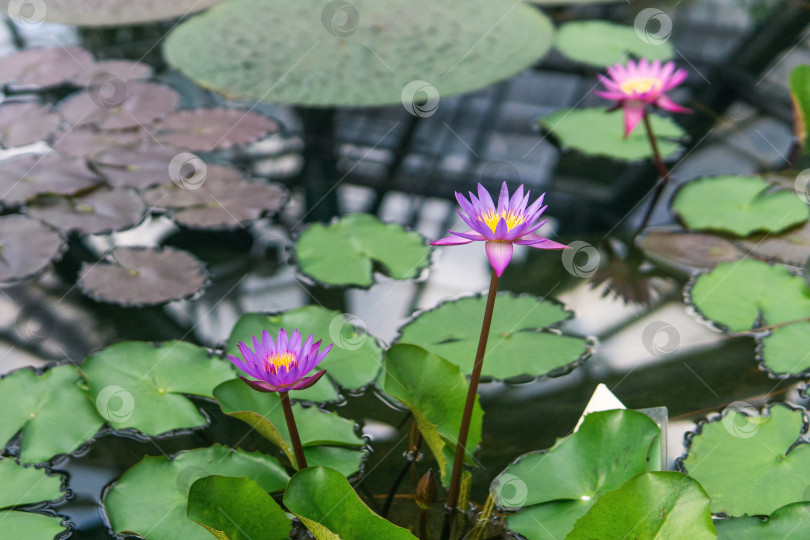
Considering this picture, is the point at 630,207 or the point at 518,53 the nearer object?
the point at 630,207

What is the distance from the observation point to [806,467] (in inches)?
60.4

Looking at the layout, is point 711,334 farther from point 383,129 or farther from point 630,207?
point 383,129

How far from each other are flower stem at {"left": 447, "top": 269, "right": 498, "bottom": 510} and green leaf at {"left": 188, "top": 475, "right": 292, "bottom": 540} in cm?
35

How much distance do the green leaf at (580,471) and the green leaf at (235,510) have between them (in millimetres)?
483

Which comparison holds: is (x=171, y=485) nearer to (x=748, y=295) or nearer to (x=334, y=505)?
(x=334, y=505)

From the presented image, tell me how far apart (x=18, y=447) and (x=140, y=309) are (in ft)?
1.85

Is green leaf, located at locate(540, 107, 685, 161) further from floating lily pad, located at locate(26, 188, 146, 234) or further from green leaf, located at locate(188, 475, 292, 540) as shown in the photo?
green leaf, located at locate(188, 475, 292, 540)

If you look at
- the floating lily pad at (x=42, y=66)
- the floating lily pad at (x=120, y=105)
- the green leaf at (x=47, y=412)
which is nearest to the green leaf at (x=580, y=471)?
the green leaf at (x=47, y=412)

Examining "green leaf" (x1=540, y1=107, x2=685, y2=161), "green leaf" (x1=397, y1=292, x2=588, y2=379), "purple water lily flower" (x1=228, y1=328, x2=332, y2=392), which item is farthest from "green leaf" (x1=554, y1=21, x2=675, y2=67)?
"purple water lily flower" (x1=228, y1=328, x2=332, y2=392)

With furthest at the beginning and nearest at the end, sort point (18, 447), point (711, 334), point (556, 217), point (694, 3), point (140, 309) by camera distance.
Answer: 1. point (694, 3)
2. point (556, 217)
3. point (140, 309)
4. point (711, 334)
5. point (18, 447)

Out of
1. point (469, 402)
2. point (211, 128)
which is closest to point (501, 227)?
point (469, 402)

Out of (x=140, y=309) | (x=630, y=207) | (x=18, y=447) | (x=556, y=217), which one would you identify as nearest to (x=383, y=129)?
(x=556, y=217)

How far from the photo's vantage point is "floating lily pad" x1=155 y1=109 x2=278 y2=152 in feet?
9.14

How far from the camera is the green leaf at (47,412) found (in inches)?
65.5
